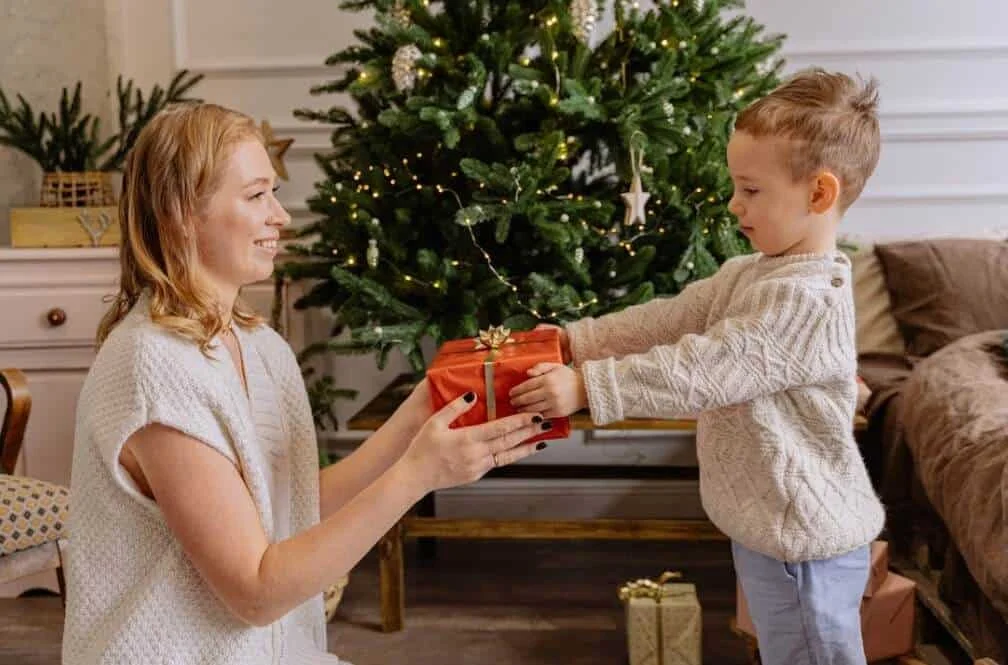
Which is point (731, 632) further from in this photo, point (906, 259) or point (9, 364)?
point (9, 364)

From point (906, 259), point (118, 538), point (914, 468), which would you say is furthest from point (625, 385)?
point (906, 259)

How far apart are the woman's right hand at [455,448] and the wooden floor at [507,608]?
1338mm

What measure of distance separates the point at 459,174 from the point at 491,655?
1170mm

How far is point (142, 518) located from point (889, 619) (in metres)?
1.69

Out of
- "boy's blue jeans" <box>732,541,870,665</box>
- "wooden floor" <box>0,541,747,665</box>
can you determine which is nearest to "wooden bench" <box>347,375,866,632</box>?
"wooden floor" <box>0,541,747,665</box>

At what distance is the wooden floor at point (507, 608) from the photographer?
2.56 meters

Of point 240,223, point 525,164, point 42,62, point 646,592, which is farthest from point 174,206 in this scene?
Result: point 42,62

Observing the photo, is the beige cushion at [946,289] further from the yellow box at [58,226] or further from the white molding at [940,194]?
the yellow box at [58,226]

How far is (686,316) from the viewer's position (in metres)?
A: 1.77

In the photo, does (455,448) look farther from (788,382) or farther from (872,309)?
(872,309)

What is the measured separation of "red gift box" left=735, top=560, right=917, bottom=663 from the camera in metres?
2.27

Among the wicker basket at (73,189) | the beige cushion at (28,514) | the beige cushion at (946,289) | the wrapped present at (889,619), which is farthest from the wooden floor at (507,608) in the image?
the wicker basket at (73,189)

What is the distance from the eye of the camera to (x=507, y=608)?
9.29 feet

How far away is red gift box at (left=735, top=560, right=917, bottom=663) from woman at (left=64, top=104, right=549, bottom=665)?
1.24 m
